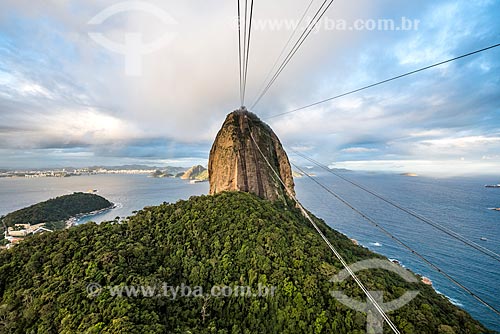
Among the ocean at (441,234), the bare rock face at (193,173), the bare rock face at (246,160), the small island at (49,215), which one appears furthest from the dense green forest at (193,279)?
the bare rock face at (193,173)

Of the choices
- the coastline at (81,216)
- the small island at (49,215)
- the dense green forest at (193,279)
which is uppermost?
the dense green forest at (193,279)

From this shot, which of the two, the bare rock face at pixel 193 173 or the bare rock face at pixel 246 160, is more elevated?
the bare rock face at pixel 246 160

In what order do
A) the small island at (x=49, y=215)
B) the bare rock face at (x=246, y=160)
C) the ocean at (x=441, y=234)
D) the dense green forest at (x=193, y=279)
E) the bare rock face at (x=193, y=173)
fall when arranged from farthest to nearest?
the bare rock face at (x=193, y=173)
the small island at (x=49, y=215)
the ocean at (x=441, y=234)
the bare rock face at (x=246, y=160)
the dense green forest at (x=193, y=279)

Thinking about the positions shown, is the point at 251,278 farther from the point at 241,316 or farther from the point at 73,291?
the point at 73,291

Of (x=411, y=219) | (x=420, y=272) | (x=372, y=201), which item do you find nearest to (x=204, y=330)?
(x=420, y=272)

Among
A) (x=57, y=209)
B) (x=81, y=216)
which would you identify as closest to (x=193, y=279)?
(x=81, y=216)

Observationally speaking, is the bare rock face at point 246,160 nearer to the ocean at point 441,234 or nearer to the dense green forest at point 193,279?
the dense green forest at point 193,279

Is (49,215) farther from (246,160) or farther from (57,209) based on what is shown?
(246,160)
